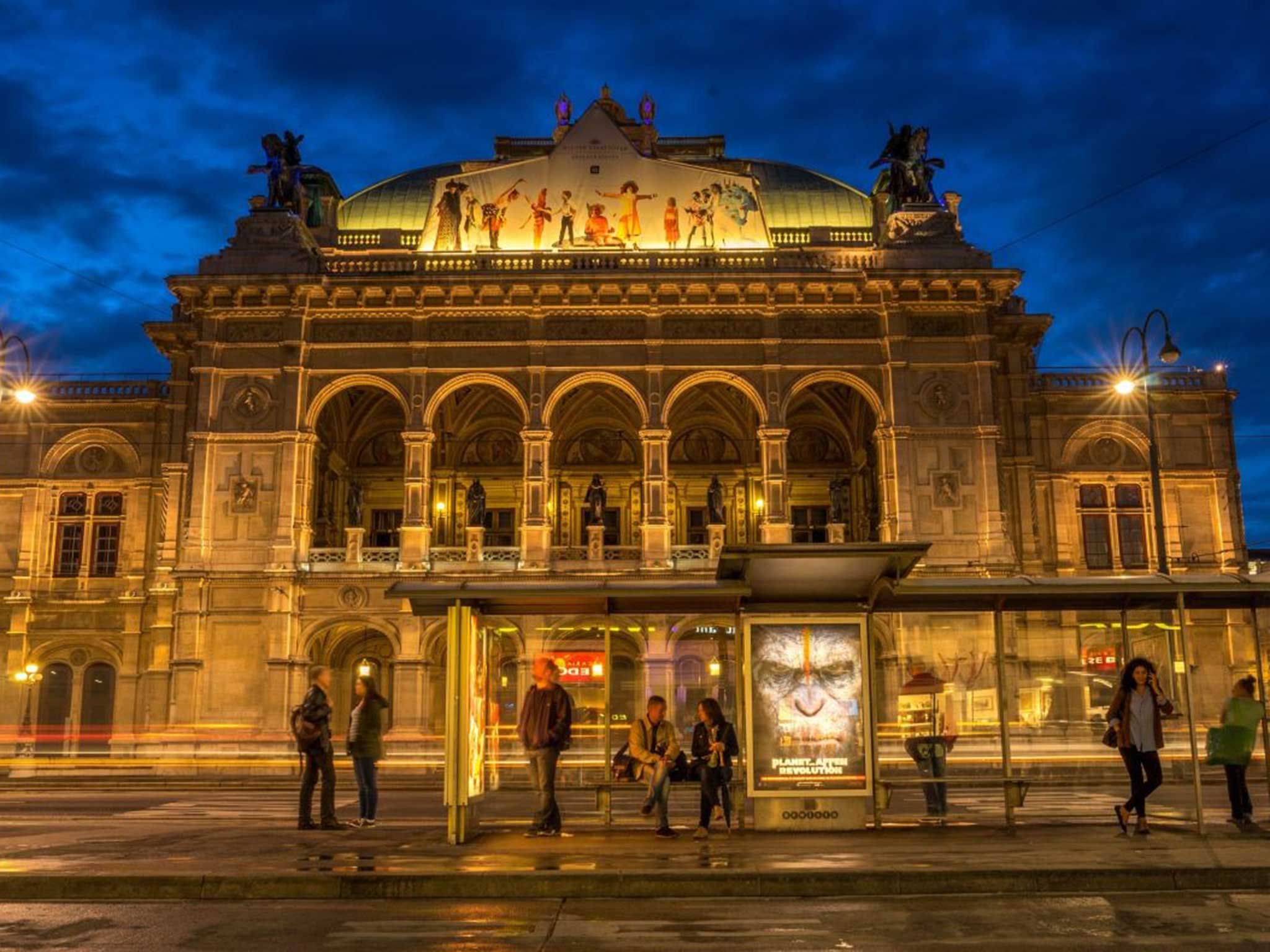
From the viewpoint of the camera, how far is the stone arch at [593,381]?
3722 centimetres

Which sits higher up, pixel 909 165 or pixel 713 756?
pixel 909 165

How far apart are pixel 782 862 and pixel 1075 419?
32.6 metres

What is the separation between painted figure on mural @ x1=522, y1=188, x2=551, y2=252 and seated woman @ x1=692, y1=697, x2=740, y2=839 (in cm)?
2604

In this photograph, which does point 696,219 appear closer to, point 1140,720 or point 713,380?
point 713,380

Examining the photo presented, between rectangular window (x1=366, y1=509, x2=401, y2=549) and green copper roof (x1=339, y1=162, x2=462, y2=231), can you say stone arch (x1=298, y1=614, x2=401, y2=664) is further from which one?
green copper roof (x1=339, y1=162, x2=462, y2=231)

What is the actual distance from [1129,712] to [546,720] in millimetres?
A: 6455

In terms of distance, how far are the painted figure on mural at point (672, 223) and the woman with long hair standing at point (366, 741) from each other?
82.4ft

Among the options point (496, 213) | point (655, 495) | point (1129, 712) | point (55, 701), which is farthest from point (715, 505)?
point (1129, 712)

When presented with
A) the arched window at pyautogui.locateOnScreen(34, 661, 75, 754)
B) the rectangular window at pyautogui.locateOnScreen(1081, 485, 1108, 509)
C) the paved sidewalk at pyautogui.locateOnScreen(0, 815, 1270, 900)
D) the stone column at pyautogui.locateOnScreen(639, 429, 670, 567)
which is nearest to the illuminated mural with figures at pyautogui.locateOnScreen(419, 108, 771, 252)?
the stone column at pyautogui.locateOnScreen(639, 429, 670, 567)

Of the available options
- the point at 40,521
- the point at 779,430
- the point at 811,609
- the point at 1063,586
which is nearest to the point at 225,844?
the point at 811,609

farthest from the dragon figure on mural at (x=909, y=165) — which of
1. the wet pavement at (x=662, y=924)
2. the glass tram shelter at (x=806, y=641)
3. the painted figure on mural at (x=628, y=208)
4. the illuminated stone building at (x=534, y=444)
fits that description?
the wet pavement at (x=662, y=924)

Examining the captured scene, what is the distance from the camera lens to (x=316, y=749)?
15586mm

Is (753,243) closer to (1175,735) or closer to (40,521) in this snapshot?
(1175,735)

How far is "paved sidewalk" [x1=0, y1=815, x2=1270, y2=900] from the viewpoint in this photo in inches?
422
